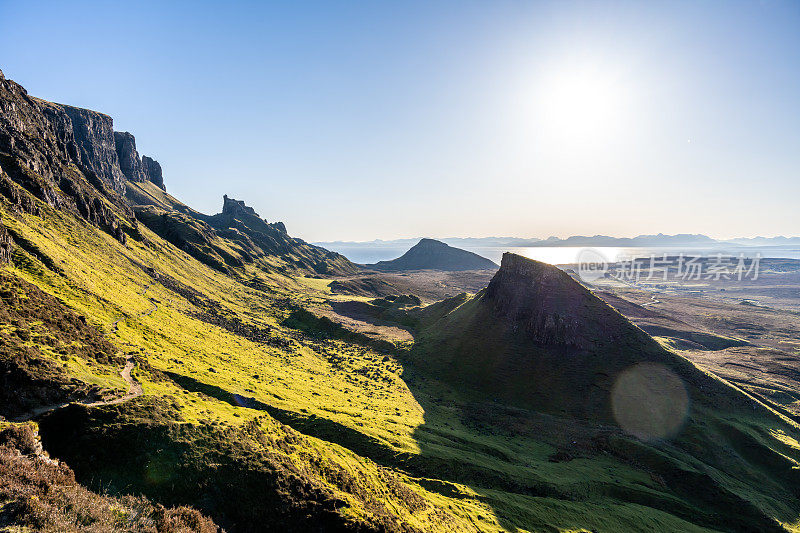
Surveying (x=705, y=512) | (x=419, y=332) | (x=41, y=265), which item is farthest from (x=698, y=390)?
(x=41, y=265)

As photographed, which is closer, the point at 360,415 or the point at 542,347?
the point at 360,415

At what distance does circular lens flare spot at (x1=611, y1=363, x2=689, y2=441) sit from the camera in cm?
6806

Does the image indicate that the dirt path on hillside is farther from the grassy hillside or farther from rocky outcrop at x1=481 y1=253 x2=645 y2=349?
rocky outcrop at x1=481 y1=253 x2=645 y2=349

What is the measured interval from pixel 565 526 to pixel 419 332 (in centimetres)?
9825

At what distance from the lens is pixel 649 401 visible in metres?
74.1

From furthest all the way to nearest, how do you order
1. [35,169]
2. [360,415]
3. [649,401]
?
[35,169], [649,401], [360,415]

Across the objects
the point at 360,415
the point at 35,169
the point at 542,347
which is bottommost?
the point at 360,415

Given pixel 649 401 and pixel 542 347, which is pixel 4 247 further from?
pixel 649 401

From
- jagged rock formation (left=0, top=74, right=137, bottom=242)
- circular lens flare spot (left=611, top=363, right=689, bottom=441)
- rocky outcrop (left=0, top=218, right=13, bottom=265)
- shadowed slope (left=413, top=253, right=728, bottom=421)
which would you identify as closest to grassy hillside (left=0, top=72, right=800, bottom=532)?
shadowed slope (left=413, top=253, right=728, bottom=421)

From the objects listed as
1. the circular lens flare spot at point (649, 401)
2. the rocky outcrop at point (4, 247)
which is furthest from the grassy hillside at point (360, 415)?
the rocky outcrop at point (4, 247)

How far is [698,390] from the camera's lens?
77062mm

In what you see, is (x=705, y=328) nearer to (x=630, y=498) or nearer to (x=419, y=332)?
(x=419, y=332)

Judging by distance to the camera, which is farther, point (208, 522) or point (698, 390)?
point (698, 390)

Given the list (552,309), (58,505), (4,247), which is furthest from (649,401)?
(4,247)
